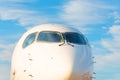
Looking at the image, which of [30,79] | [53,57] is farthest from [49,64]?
[30,79]

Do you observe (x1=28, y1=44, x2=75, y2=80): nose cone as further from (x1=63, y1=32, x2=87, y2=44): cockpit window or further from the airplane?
(x1=63, y1=32, x2=87, y2=44): cockpit window

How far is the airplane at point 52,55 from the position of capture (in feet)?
49.7

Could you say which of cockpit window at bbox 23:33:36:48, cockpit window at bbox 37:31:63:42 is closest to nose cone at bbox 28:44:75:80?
cockpit window at bbox 37:31:63:42

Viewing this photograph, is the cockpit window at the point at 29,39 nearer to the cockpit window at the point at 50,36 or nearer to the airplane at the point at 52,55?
the airplane at the point at 52,55

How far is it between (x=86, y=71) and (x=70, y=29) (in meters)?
3.21

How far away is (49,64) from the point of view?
15312mm

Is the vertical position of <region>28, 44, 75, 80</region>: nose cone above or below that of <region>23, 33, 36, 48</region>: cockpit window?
below

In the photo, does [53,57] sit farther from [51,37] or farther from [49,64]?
[51,37]

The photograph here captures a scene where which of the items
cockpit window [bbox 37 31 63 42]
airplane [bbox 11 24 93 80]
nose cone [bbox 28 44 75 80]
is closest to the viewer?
nose cone [bbox 28 44 75 80]

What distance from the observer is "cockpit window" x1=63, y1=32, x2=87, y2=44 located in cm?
1722

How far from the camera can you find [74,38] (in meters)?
17.6

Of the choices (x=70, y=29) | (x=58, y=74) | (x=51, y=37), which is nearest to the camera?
(x=58, y=74)

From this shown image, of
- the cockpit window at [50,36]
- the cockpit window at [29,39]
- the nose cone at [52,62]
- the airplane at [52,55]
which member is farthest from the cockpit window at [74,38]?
the cockpit window at [29,39]

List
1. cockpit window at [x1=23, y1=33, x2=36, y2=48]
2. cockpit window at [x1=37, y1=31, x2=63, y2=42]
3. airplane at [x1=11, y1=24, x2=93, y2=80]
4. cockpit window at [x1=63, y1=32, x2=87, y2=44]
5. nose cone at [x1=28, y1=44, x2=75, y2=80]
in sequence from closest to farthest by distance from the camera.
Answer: nose cone at [x1=28, y1=44, x2=75, y2=80] → airplane at [x1=11, y1=24, x2=93, y2=80] → cockpit window at [x1=37, y1=31, x2=63, y2=42] → cockpit window at [x1=63, y1=32, x2=87, y2=44] → cockpit window at [x1=23, y1=33, x2=36, y2=48]
